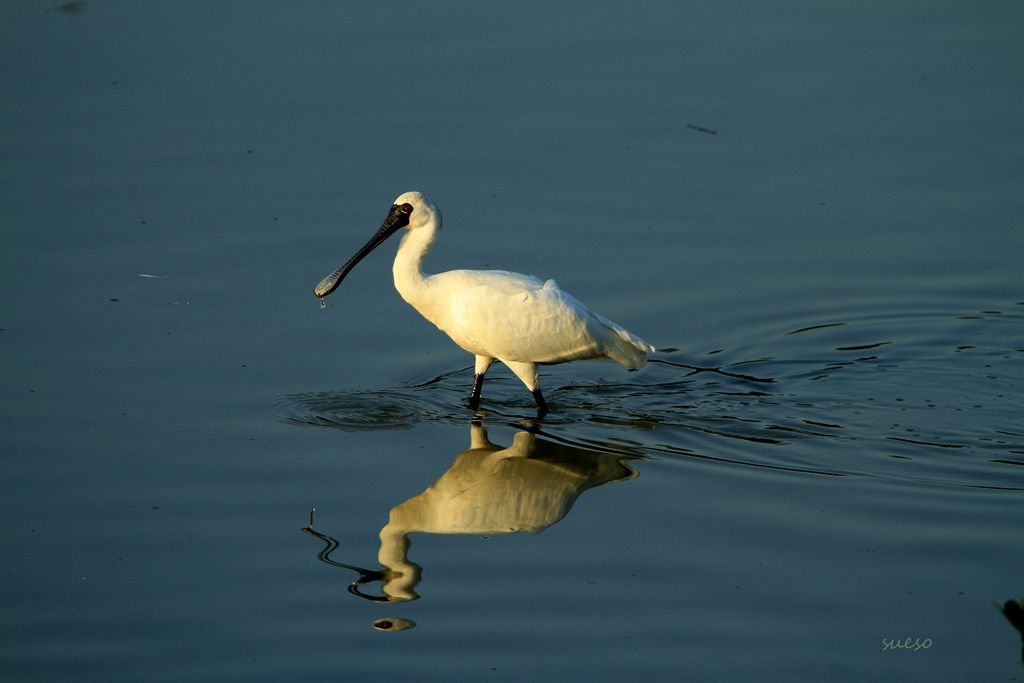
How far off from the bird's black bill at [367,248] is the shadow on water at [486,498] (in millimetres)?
1546

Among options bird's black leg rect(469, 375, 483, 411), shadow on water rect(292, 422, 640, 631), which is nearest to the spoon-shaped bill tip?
bird's black leg rect(469, 375, 483, 411)

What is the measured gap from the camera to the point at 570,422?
10.5 m

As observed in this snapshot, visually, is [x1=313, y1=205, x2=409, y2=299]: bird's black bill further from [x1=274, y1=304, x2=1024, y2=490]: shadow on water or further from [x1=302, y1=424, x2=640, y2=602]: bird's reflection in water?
[x1=302, y1=424, x2=640, y2=602]: bird's reflection in water

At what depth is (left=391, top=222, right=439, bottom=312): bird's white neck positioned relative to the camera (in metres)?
10.7

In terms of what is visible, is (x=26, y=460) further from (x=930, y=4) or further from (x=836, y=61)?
(x=930, y=4)

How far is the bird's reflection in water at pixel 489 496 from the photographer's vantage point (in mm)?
8179

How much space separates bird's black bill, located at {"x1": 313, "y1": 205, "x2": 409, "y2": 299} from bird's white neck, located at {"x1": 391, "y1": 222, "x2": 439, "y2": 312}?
153mm

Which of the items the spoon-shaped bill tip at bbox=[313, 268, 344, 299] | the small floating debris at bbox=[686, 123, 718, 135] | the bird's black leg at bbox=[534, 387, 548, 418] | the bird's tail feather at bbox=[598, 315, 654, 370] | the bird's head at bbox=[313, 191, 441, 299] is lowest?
the bird's black leg at bbox=[534, 387, 548, 418]

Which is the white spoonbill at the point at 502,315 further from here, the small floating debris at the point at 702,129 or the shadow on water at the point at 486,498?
the small floating debris at the point at 702,129

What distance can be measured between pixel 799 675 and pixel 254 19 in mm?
11610

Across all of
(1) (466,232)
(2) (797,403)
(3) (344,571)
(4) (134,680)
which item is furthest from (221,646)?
(1) (466,232)

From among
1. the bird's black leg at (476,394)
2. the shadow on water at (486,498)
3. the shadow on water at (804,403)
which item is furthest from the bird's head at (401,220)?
the shadow on water at (486,498)

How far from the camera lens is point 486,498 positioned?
9117 millimetres

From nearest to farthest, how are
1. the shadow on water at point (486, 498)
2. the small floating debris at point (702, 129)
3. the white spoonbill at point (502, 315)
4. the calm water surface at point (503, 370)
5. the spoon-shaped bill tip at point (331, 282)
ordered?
1. the calm water surface at point (503, 370)
2. the shadow on water at point (486, 498)
3. the white spoonbill at point (502, 315)
4. the spoon-shaped bill tip at point (331, 282)
5. the small floating debris at point (702, 129)
